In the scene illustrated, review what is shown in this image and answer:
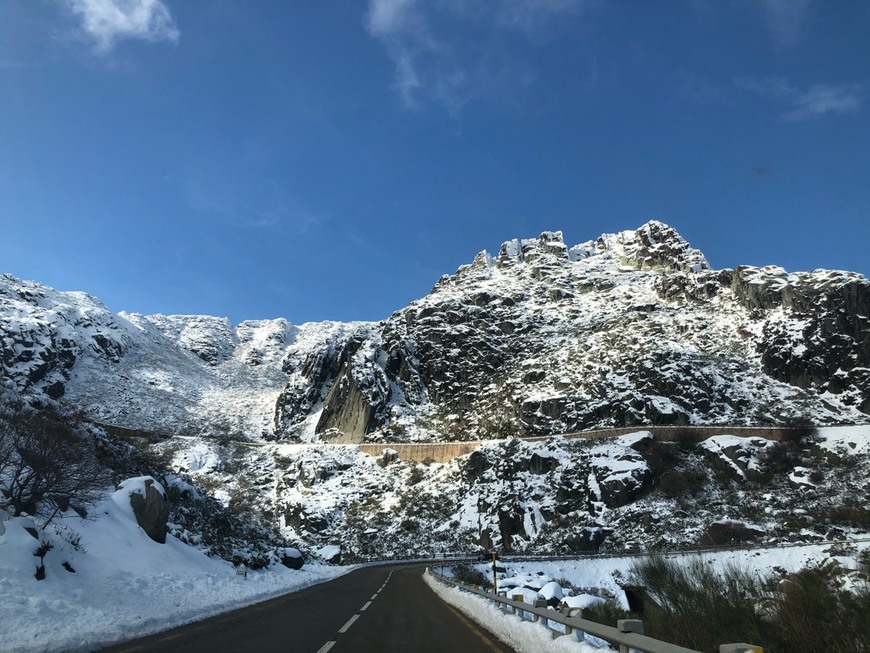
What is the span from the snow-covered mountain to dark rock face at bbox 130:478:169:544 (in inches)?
1427

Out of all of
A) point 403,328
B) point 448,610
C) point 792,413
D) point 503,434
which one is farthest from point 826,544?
point 403,328

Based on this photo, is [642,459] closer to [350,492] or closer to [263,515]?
[350,492]

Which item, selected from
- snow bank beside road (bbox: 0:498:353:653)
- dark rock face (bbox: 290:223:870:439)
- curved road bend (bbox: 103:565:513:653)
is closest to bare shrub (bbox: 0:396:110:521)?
snow bank beside road (bbox: 0:498:353:653)

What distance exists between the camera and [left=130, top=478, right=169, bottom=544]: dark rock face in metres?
20.4

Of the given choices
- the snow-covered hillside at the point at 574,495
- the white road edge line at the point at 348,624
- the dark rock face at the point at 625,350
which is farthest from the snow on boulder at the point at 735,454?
the white road edge line at the point at 348,624

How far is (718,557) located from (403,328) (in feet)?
306

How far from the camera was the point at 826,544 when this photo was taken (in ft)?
104

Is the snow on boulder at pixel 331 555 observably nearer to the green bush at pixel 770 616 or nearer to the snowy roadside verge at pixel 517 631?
the snowy roadside verge at pixel 517 631

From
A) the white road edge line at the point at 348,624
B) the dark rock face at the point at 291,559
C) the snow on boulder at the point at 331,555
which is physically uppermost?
the white road edge line at the point at 348,624

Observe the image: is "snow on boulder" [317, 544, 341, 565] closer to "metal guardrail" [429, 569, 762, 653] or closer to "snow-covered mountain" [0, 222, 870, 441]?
"snow-covered mountain" [0, 222, 870, 441]

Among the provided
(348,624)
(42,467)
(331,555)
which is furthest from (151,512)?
(331,555)

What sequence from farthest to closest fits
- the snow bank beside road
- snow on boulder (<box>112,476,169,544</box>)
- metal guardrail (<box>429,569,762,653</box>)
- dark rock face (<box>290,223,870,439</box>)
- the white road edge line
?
dark rock face (<box>290,223,870,439</box>), snow on boulder (<box>112,476,169,544</box>), the white road edge line, the snow bank beside road, metal guardrail (<box>429,569,762,653</box>)

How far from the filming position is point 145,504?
21031 millimetres

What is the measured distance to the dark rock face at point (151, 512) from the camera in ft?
66.9
